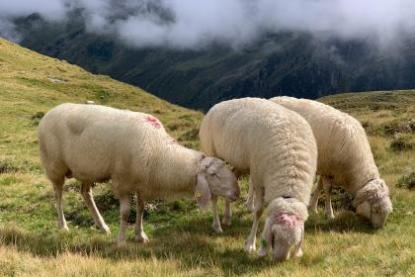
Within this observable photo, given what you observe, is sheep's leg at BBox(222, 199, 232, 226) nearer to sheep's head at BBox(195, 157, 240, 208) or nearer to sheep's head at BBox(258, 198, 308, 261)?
sheep's head at BBox(195, 157, 240, 208)

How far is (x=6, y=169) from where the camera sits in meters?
21.8

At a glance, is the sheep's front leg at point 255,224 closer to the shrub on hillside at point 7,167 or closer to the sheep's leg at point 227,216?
the sheep's leg at point 227,216

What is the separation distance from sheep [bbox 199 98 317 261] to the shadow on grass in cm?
55

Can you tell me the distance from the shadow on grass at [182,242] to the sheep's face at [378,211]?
283 mm

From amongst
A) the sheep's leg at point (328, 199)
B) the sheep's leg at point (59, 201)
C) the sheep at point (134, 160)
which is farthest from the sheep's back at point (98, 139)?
the sheep's leg at point (328, 199)

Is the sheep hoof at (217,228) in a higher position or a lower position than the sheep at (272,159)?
lower

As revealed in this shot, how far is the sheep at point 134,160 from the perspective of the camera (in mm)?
12242

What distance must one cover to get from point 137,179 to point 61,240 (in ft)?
7.41

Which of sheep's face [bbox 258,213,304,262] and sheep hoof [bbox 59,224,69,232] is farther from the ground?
sheep's face [bbox 258,213,304,262]

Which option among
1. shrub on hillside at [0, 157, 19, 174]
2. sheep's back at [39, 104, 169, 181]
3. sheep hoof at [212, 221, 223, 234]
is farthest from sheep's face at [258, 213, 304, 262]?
shrub on hillside at [0, 157, 19, 174]

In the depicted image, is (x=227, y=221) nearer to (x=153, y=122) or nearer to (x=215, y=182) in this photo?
(x=215, y=182)

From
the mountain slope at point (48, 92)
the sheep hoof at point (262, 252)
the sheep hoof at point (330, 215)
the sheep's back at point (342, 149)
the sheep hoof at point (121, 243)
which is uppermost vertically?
the sheep's back at point (342, 149)

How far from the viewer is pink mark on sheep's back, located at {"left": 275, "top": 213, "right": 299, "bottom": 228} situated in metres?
10.2

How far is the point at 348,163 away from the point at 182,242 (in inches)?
183
